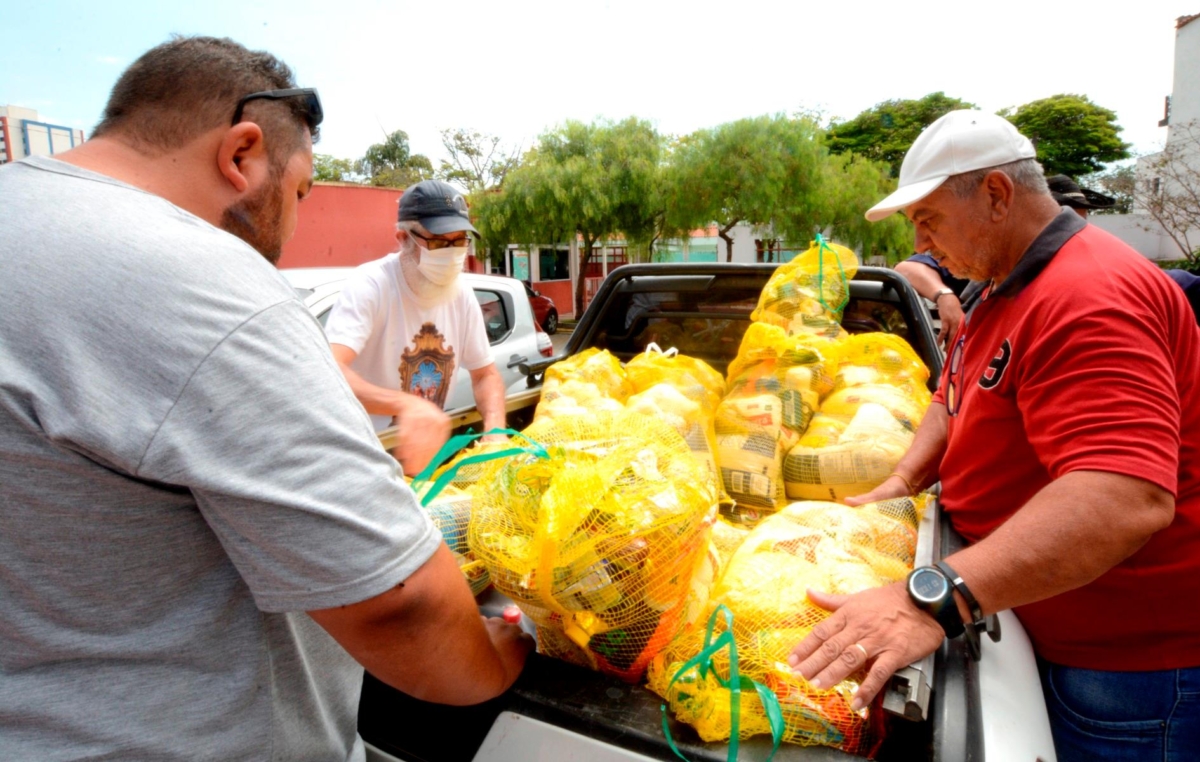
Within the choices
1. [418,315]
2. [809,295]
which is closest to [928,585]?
[809,295]

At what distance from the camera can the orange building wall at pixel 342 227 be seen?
20594 mm

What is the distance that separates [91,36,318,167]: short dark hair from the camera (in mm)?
1095

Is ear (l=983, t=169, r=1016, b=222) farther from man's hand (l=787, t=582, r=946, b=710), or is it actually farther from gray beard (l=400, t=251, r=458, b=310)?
gray beard (l=400, t=251, r=458, b=310)

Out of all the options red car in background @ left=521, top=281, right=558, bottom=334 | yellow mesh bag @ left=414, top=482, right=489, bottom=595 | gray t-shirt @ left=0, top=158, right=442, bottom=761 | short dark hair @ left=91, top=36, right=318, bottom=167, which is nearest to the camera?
gray t-shirt @ left=0, top=158, right=442, bottom=761

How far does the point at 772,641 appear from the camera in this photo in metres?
1.39

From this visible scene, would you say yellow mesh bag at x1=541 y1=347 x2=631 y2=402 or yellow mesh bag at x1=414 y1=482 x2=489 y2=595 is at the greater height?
yellow mesh bag at x1=541 y1=347 x2=631 y2=402

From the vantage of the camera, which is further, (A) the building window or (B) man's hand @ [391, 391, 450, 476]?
(A) the building window

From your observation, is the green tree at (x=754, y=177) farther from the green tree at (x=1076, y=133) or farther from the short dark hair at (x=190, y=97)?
the green tree at (x=1076, y=133)

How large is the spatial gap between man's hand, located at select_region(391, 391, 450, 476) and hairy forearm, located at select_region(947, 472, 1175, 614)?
4.74 ft

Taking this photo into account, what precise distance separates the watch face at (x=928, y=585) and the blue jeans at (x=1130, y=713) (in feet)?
2.05

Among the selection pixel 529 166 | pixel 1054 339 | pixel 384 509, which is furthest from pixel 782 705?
pixel 529 166

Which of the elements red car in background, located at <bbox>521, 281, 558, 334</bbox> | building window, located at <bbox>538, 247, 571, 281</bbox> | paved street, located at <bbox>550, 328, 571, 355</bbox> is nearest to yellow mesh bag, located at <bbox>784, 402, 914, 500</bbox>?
red car in background, located at <bbox>521, 281, 558, 334</bbox>

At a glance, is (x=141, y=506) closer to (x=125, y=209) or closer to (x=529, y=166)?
(x=125, y=209)

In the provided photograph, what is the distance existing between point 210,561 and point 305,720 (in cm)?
34
